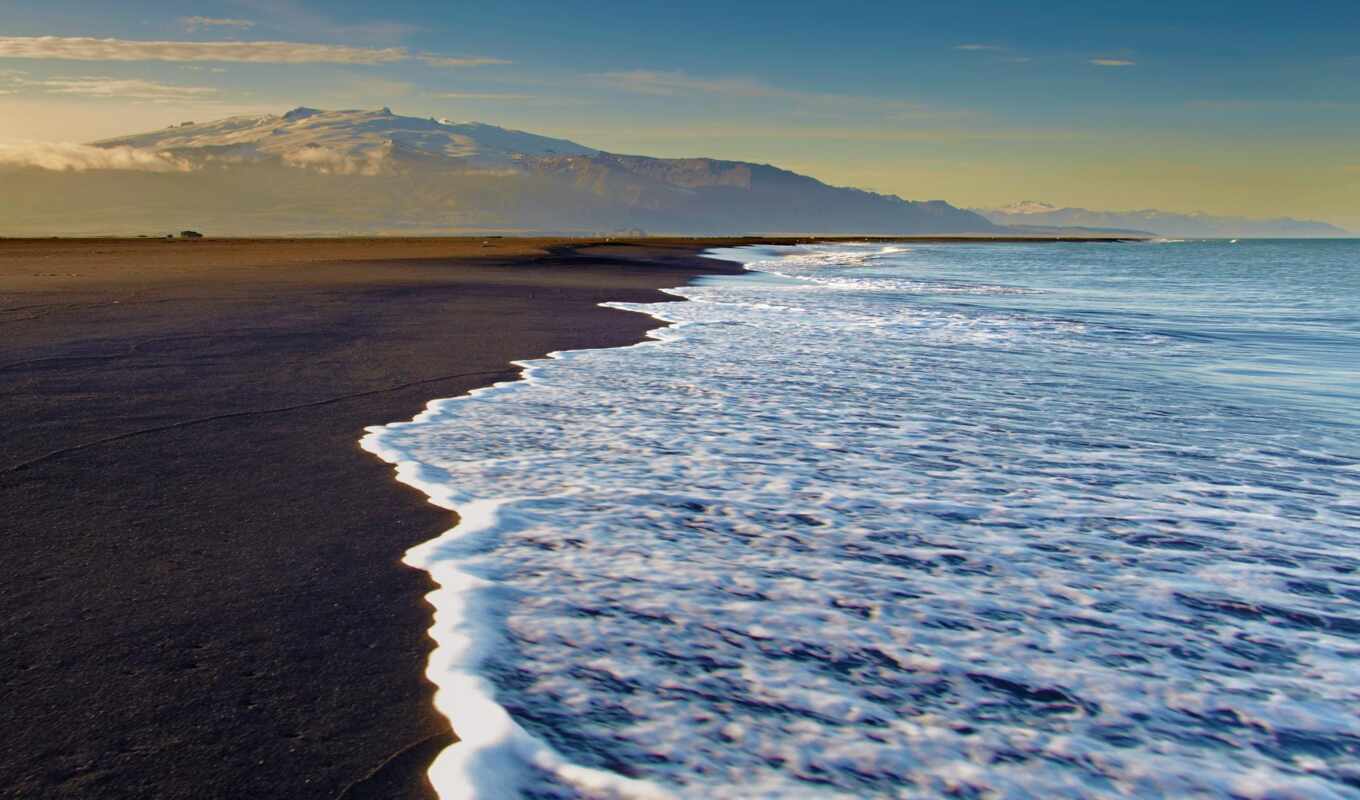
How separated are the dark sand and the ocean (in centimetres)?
30

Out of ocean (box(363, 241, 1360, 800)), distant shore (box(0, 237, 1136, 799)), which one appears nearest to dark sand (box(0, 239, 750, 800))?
distant shore (box(0, 237, 1136, 799))

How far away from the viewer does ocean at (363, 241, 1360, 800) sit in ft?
10.6

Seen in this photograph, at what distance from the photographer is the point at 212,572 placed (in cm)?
462

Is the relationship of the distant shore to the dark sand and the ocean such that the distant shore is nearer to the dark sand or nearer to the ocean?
the dark sand

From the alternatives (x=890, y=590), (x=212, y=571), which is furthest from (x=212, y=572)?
(x=890, y=590)

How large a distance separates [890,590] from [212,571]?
10.5ft

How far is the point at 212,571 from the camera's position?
463 cm

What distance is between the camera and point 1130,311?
956 inches

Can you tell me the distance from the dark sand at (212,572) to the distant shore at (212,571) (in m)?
0.01

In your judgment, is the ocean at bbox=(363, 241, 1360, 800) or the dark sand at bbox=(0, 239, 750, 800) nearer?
the dark sand at bbox=(0, 239, 750, 800)

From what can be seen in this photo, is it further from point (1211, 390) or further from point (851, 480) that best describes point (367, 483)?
point (1211, 390)

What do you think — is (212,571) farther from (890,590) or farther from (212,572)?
(890,590)

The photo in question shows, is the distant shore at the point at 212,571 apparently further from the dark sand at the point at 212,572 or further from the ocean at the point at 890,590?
the ocean at the point at 890,590

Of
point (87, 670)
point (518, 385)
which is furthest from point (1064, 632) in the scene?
point (518, 385)
